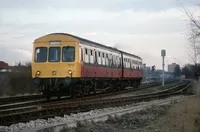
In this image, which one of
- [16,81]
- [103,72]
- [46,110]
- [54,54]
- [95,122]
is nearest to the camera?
[95,122]

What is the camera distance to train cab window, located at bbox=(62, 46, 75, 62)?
20372 millimetres

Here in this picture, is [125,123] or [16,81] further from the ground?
[16,81]

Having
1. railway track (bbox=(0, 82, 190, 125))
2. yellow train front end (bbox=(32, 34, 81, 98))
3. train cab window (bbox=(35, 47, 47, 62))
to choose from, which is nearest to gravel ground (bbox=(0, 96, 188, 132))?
railway track (bbox=(0, 82, 190, 125))

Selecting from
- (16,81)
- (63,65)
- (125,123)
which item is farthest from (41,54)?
(16,81)

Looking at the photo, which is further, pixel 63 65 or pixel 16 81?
pixel 16 81

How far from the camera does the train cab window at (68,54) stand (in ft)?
66.8

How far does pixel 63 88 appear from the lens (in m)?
20.3

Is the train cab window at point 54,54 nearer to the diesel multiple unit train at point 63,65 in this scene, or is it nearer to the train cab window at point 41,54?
the diesel multiple unit train at point 63,65

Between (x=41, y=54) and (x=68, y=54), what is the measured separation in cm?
163

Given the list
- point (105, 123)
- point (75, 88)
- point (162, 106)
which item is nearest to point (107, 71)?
point (75, 88)

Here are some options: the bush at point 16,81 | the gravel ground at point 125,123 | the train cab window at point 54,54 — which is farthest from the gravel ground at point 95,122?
the bush at point 16,81

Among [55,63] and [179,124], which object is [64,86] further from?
[179,124]

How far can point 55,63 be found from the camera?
806 inches

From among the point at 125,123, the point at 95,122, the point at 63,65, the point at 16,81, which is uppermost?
the point at 63,65
